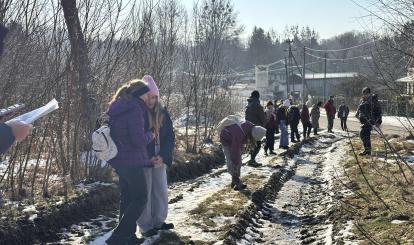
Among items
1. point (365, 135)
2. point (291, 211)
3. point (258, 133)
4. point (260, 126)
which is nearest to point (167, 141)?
point (291, 211)

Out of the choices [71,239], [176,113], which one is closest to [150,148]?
[71,239]

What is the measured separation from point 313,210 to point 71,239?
3948 millimetres

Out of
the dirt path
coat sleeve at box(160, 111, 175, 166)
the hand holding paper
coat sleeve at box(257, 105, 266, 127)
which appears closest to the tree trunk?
the dirt path

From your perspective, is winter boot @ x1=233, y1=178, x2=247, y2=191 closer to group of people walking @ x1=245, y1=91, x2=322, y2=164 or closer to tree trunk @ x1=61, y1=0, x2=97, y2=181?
group of people walking @ x1=245, y1=91, x2=322, y2=164

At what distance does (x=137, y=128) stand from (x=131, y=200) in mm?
833

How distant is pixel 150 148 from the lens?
20.4 ft

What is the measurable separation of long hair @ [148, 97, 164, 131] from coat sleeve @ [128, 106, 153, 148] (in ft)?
1.41

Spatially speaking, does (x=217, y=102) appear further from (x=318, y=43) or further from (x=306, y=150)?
(x=318, y=43)

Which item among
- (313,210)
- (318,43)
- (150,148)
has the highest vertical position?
(318,43)

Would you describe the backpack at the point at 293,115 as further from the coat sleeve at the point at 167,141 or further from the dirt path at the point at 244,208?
the coat sleeve at the point at 167,141

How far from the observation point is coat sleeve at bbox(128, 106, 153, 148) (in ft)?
18.3

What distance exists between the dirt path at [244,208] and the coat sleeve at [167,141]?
0.97m

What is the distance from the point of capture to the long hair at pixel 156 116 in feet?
20.0

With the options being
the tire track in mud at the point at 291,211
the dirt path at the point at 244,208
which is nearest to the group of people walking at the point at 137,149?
the dirt path at the point at 244,208
